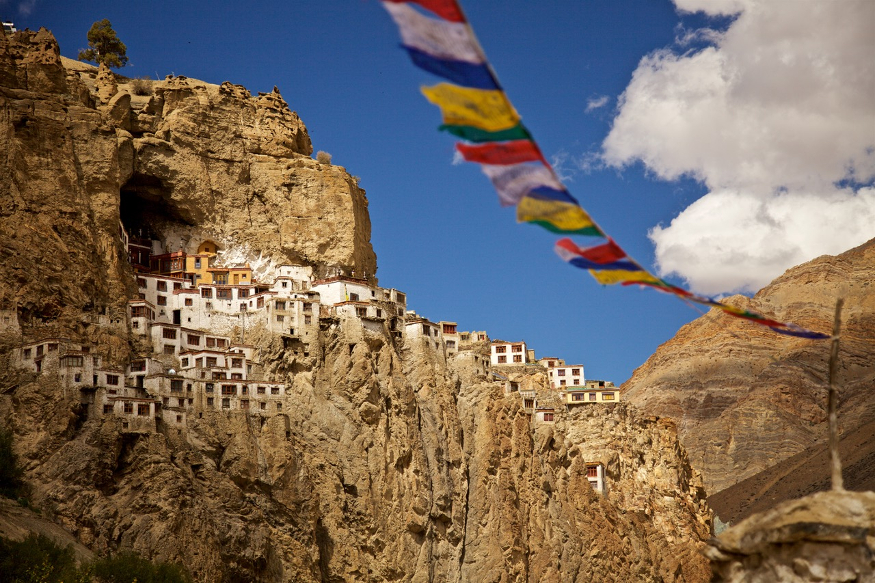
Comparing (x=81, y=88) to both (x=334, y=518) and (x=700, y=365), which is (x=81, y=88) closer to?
(x=334, y=518)

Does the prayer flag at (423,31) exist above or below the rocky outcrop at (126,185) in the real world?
below

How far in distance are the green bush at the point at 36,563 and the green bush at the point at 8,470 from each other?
10.6 feet

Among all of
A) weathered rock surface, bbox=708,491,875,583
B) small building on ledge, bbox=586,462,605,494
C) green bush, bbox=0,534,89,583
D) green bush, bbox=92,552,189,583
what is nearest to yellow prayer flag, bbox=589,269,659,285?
weathered rock surface, bbox=708,491,875,583

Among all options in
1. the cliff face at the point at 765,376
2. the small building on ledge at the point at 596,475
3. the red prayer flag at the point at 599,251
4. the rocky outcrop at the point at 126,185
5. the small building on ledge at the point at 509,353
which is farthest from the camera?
the cliff face at the point at 765,376

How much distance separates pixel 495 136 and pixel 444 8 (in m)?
1.49

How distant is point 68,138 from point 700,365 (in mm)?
119344

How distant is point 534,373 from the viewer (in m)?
74.0

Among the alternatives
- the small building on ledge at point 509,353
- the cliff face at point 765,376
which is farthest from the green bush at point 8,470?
the cliff face at point 765,376

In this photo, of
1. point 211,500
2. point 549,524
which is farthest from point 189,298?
point 549,524

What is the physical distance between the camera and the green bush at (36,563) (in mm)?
38875

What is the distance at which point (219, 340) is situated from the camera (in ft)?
187

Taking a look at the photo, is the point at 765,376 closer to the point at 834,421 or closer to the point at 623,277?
the point at 834,421

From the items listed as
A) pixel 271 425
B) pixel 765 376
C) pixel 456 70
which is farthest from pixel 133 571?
pixel 765 376

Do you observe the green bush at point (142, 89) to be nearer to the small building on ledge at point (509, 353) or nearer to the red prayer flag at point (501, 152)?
the small building on ledge at point (509, 353)
